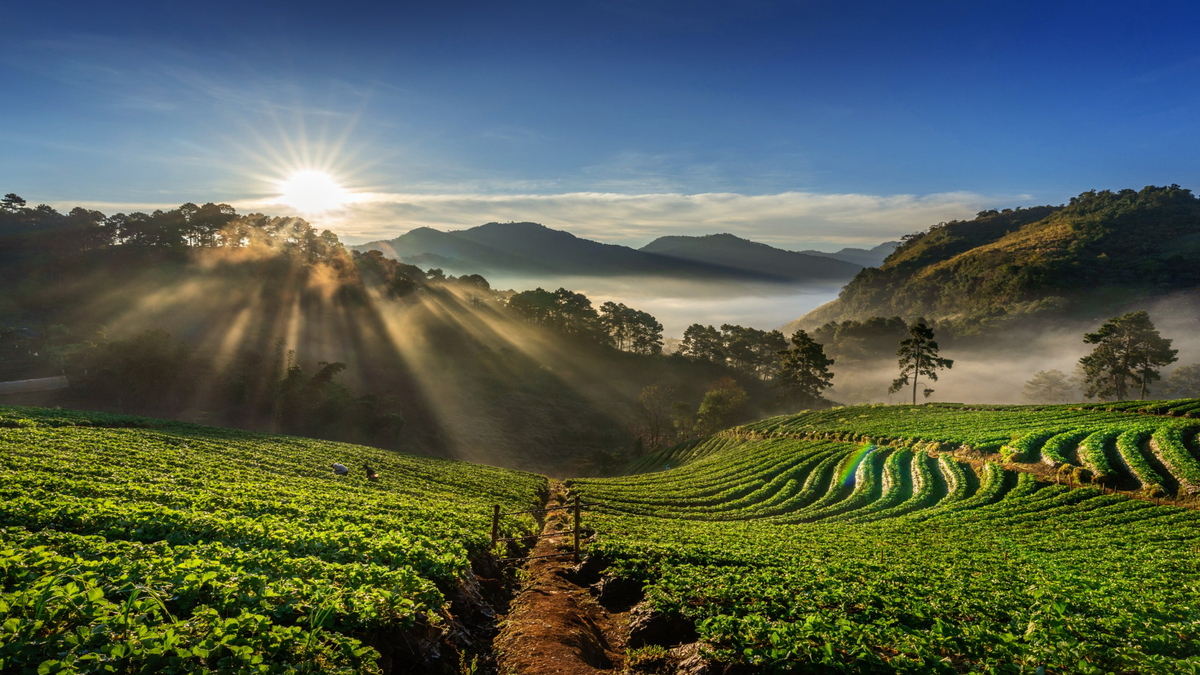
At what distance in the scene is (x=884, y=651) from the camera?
1074 centimetres

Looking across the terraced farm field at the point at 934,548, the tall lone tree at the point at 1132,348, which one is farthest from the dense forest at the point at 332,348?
the tall lone tree at the point at 1132,348

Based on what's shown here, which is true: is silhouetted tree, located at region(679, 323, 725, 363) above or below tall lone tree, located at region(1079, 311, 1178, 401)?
below

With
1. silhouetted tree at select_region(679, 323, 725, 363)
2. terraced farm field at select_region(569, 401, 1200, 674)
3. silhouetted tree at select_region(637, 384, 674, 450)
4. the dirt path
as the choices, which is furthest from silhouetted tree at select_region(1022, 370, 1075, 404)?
the dirt path

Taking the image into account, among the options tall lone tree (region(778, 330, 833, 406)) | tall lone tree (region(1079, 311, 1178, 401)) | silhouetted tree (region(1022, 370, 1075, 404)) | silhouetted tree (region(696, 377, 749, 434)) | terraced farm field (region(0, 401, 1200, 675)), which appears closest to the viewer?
terraced farm field (region(0, 401, 1200, 675))

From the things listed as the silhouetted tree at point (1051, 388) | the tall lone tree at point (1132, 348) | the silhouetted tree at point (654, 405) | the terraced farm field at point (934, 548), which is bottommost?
the silhouetted tree at point (654, 405)

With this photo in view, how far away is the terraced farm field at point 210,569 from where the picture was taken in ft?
23.1

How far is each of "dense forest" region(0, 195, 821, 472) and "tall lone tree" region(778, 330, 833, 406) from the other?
5.12 metres

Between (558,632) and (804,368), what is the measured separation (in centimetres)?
11068

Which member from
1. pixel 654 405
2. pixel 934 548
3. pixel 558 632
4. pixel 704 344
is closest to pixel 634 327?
pixel 704 344

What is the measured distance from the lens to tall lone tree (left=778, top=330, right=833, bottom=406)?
111 m

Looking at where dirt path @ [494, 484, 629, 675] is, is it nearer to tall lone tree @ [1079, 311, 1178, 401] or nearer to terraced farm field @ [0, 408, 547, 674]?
terraced farm field @ [0, 408, 547, 674]

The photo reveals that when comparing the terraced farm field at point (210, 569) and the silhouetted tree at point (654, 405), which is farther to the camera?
the silhouetted tree at point (654, 405)

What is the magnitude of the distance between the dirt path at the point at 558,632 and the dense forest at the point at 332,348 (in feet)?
240

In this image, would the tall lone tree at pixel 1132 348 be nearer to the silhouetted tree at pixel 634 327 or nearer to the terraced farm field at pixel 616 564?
the terraced farm field at pixel 616 564
